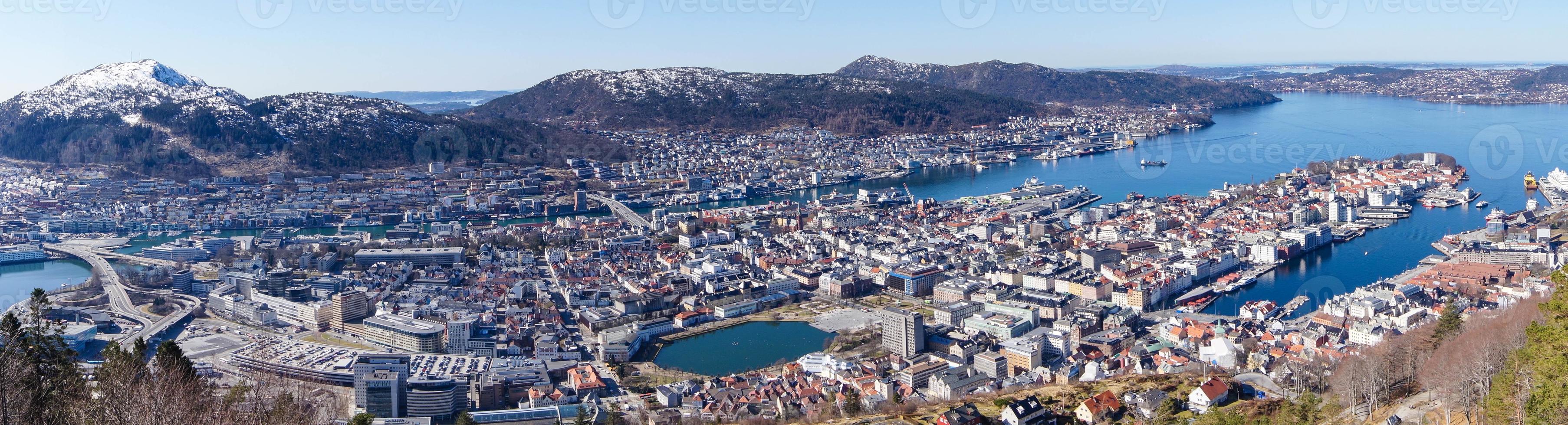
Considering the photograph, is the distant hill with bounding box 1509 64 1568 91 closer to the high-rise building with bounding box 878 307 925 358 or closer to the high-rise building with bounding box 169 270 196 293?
the high-rise building with bounding box 878 307 925 358

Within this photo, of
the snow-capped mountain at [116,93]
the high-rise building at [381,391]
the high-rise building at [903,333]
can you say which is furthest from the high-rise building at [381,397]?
the snow-capped mountain at [116,93]

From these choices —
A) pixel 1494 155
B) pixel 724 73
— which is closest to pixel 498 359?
pixel 1494 155

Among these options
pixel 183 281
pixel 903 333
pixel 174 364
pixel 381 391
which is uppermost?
pixel 174 364

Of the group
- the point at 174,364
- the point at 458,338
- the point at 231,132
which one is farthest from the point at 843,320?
the point at 231,132

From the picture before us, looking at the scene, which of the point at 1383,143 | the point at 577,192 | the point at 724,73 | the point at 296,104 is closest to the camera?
the point at 577,192

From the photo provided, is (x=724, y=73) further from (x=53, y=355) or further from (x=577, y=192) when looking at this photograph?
(x=53, y=355)

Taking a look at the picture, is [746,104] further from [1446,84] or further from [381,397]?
[1446,84]

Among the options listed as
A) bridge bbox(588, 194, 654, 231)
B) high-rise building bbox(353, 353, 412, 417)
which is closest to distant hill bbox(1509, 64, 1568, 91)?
bridge bbox(588, 194, 654, 231)
